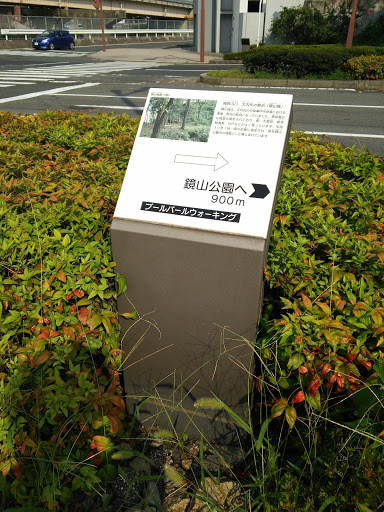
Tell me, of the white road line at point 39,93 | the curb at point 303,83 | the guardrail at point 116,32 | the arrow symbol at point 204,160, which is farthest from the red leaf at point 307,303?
the guardrail at point 116,32

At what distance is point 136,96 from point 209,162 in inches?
425

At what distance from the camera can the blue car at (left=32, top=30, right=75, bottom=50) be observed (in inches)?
1164

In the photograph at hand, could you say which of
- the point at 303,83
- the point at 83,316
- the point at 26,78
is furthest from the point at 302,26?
the point at 83,316

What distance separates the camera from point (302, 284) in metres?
2.11

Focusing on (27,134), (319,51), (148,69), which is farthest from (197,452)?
(148,69)

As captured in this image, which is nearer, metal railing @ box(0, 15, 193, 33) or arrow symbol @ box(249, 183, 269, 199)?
arrow symbol @ box(249, 183, 269, 199)

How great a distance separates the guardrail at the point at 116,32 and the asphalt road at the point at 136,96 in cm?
1794

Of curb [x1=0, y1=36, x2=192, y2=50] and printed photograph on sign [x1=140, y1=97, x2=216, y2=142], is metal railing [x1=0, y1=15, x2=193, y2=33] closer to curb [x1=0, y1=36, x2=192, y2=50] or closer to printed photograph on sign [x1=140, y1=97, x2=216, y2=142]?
curb [x1=0, y1=36, x2=192, y2=50]

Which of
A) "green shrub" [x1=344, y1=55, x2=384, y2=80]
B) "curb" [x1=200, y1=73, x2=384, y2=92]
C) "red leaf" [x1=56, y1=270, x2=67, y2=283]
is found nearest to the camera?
"red leaf" [x1=56, y1=270, x2=67, y2=283]

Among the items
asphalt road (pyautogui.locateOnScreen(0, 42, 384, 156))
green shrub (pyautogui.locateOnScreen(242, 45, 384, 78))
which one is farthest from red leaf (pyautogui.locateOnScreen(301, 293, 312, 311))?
green shrub (pyautogui.locateOnScreen(242, 45, 384, 78))

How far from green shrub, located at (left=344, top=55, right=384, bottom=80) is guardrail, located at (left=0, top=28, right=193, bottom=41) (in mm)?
28922

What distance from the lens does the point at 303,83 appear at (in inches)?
542

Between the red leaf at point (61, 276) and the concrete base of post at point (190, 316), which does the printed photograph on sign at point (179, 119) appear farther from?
the red leaf at point (61, 276)

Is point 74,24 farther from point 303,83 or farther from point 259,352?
point 259,352
